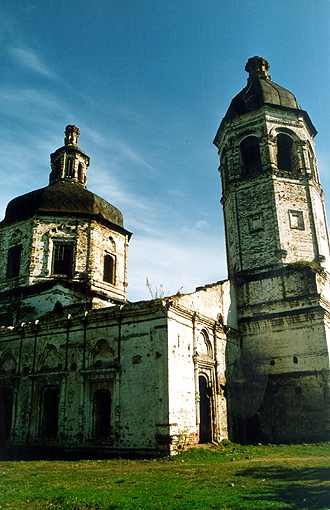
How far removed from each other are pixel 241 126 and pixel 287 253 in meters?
7.32

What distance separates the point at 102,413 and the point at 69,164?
15.1 metres

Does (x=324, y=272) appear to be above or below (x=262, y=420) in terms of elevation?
above

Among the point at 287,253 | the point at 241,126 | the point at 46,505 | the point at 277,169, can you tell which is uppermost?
the point at 241,126

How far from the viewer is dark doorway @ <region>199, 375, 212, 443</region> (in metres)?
17.0

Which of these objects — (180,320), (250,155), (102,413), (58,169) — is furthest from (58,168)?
(102,413)

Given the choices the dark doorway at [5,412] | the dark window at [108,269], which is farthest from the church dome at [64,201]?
the dark doorway at [5,412]

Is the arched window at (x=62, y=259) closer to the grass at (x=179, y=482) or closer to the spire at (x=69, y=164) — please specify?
the spire at (x=69, y=164)

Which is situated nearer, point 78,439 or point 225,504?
point 225,504

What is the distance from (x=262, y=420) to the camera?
18734mm

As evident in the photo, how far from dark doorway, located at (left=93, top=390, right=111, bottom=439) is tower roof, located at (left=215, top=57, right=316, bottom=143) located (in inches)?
604

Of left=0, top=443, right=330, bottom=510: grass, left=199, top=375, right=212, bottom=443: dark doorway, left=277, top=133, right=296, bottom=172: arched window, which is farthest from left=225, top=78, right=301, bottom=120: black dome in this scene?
left=0, top=443, right=330, bottom=510: grass

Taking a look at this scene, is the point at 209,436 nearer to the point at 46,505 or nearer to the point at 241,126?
the point at 46,505

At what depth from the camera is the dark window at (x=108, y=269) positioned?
927 inches

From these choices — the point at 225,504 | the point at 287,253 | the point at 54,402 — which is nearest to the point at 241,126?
the point at 287,253
